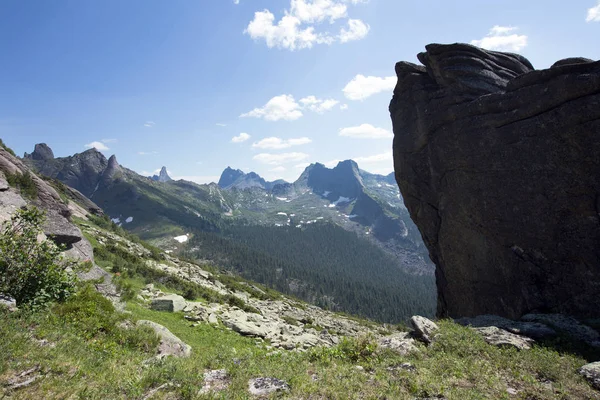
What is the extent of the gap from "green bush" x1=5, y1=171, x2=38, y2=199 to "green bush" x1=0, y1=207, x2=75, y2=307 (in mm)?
13193

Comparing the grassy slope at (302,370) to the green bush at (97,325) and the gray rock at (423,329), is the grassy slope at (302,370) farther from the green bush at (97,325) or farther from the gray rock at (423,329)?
the gray rock at (423,329)

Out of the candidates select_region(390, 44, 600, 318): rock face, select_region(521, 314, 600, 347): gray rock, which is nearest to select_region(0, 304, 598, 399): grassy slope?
select_region(521, 314, 600, 347): gray rock

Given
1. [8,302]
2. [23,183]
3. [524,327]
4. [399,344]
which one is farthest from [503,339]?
[23,183]

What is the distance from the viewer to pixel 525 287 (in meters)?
22.3

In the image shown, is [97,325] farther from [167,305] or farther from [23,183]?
[23,183]

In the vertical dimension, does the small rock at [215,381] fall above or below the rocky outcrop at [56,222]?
below

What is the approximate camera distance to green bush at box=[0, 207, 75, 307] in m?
11.4

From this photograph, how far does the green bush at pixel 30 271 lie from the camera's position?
448 inches

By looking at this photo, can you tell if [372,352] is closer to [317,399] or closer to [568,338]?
[317,399]

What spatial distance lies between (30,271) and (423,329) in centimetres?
1745

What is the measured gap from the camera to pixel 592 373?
1077 centimetres

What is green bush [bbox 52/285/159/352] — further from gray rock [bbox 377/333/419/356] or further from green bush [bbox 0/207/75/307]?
gray rock [bbox 377/333/419/356]

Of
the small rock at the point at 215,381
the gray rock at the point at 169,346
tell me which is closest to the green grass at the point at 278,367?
the small rock at the point at 215,381

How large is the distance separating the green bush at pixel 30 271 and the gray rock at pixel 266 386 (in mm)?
9134
